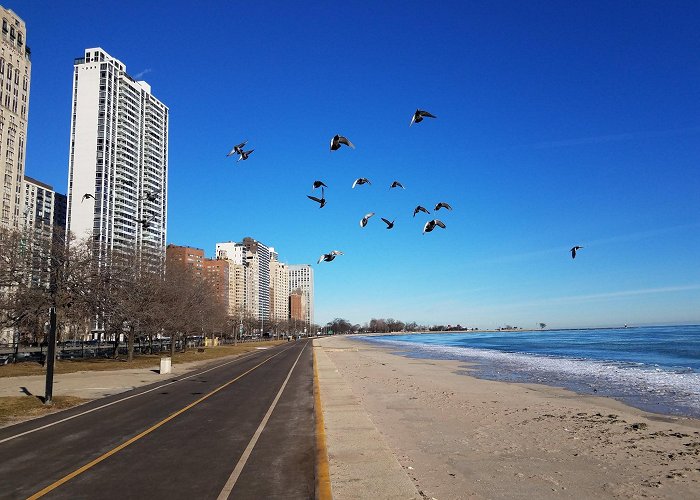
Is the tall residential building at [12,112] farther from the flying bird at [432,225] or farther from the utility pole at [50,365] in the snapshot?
the flying bird at [432,225]

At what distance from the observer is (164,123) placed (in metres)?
174

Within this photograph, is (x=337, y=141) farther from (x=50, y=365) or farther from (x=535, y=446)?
(x=50, y=365)

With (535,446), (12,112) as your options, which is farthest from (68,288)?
(12,112)

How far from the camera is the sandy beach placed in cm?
880

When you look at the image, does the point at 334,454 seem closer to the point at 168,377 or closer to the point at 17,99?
the point at 168,377

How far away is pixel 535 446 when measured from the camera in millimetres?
12055

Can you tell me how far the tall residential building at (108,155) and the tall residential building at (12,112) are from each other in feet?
83.8

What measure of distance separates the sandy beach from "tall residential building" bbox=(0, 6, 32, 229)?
4294 inches

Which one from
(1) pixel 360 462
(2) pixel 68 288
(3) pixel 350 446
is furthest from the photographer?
(2) pixel 68 288

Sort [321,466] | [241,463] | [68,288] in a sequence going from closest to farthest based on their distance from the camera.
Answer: [321,466] → [241,463] → [68,288]

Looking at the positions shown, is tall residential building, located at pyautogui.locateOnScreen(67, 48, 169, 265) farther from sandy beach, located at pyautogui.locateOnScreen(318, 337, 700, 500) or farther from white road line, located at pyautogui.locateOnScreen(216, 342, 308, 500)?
white road line, located at pyautogui.locateOnScreen(216, 342, 308, 500)

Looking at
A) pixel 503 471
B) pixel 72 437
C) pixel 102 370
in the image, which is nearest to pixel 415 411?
pixel 503 471

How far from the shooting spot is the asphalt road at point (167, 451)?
8180 mm

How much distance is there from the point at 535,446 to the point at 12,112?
125332 millimetres
